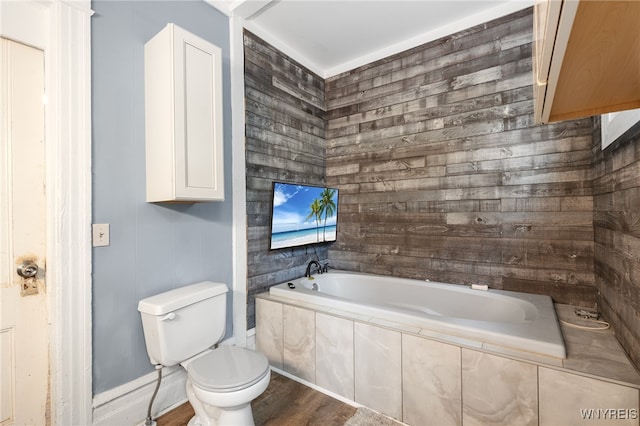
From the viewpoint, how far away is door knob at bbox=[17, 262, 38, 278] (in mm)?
1431

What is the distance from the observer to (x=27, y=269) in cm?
144

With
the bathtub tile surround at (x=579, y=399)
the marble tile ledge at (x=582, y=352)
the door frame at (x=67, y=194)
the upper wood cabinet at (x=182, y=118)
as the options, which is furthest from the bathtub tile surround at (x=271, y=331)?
the bathtub tile surround at (x=579, y=399)

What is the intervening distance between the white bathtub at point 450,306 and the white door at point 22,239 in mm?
1439

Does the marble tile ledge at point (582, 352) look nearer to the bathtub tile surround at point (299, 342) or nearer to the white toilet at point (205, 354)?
the bathtub tile surround at point (299, 342)

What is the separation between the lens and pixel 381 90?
298 centimetres

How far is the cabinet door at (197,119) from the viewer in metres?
1.68

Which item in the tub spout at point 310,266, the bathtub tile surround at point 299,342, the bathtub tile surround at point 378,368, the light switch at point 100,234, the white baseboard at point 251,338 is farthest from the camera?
the tub spout at point 310,266

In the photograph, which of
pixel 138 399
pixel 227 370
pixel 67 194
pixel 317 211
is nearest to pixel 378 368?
pixel 227 370

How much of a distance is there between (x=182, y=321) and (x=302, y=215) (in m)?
1.39

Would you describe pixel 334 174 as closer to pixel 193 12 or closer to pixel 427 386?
pixel 193 12

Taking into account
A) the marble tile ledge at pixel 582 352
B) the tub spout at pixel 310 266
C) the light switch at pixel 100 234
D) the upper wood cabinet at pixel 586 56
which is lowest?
the marble tile ledge at pixel 582 352

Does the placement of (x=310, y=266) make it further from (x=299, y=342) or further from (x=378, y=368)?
(x=378, y=368)

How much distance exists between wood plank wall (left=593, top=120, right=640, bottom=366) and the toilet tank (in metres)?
2.14

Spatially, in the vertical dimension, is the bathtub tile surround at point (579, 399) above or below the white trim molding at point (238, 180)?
below
